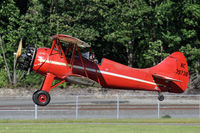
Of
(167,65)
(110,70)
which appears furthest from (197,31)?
(110,70)

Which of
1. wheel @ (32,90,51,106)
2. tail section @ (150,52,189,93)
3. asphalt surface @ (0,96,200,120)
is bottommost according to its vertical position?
asphalt surface @ (0,96,200,120)

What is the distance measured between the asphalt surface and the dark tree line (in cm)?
327

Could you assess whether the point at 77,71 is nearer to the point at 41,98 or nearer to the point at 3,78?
the point at 41,98

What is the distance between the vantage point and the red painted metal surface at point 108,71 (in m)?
20.7

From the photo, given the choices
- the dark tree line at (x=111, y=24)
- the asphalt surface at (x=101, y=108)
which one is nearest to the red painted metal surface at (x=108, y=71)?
the asphalt surface at (x=101, y=108)

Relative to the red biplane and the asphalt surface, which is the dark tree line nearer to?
the asphalt surface

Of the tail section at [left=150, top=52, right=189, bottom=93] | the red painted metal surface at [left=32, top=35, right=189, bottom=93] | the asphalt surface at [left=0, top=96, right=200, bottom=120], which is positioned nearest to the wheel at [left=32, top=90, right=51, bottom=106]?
the red painted metal surface at [left=32, top=35, right=189, bottom=93]

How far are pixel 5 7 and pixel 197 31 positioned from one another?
16.6m

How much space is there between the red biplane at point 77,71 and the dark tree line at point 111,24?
13847 millimetres

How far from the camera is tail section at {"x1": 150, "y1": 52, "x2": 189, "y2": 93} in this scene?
23297 mm

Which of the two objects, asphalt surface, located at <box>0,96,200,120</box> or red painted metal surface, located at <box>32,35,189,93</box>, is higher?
red painted metal surface, located at <box>32,35,189,93</box>

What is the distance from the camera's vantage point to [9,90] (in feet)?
121

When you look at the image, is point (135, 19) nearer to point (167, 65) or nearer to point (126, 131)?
point (167, 65)

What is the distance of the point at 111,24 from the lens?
124 ft
